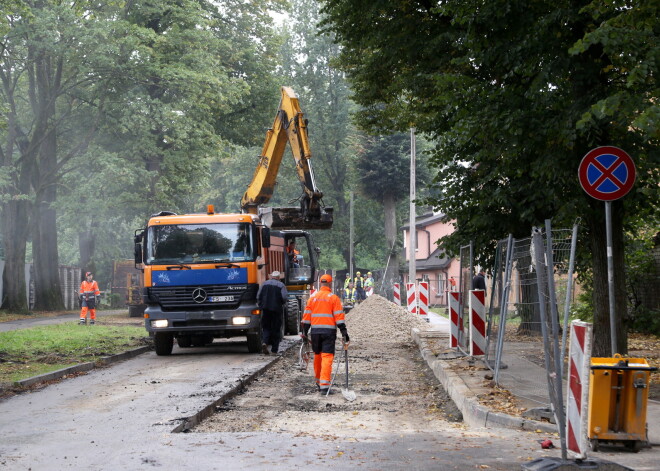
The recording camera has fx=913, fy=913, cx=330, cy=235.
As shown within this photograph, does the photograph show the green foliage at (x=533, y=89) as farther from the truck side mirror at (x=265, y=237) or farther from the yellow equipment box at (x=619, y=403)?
the truck side mirror at (x=265, y=237)

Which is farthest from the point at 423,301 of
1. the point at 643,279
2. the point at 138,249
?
the point at 138,249

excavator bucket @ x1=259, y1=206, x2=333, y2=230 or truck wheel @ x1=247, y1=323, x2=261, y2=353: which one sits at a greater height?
excavator bucket @ x1=259, y1=206, x2=333, y2=230

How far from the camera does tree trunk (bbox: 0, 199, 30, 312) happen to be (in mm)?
39281

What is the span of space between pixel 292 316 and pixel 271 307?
6.05 metres

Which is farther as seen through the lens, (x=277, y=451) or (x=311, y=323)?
(x=311, y=323)

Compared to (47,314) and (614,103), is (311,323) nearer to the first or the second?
(614,103)

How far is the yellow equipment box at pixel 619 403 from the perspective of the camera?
8156 mm

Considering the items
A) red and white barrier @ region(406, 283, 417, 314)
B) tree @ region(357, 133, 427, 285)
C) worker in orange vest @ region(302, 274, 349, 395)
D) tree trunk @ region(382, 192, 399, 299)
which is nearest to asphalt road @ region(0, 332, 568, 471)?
worker in orange vest @ region(302, 274, 349, 395)

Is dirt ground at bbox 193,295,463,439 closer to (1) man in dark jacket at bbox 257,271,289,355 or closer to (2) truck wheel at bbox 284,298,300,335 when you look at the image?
(1) man in dark jacket at bbox 257,271,289,355

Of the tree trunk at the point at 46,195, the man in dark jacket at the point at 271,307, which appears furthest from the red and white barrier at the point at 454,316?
the tree trunk at the point at 46,195

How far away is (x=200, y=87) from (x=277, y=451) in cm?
3099

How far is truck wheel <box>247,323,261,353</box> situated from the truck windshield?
5.39 feet

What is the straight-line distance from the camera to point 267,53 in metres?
45.6

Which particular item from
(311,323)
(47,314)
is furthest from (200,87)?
(311,323)
